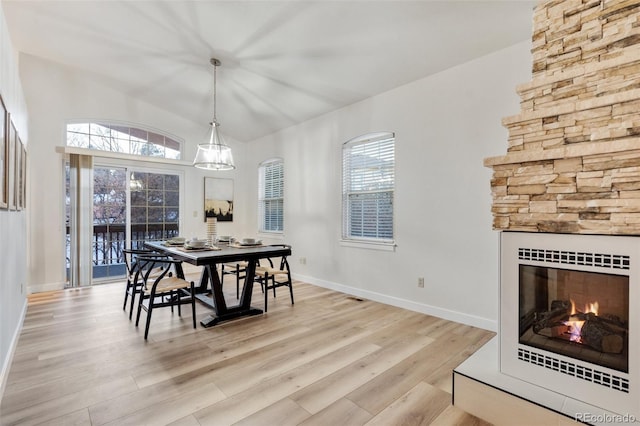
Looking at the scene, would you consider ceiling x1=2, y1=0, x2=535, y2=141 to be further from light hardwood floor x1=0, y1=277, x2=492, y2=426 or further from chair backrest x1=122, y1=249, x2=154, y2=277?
light hardwood floor x1=0, y1=277, x2=492, y2=426

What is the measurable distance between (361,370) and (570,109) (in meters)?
2.13

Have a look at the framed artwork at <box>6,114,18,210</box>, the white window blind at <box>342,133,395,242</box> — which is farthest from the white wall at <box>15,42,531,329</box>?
the framed artwork at <box>6,114,18,210</box>

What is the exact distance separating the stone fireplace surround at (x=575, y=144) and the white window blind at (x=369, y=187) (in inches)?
85.5

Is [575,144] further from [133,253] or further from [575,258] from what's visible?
[133,253]

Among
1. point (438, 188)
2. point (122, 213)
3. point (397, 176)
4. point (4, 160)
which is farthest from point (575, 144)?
point (122, 213)

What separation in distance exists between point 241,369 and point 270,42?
3228mm

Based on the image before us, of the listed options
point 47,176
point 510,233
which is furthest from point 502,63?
point 47,176

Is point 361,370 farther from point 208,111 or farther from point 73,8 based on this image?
point 208,111

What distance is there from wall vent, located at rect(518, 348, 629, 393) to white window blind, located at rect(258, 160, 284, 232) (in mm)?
4571

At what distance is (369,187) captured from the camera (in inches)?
171

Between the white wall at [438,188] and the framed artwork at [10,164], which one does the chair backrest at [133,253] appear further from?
the white wall at [438,188]

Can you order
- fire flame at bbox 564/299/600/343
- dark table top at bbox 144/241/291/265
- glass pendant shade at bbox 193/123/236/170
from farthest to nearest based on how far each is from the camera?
glass pendant shade at bbox 193/123/236/170 < dark table top at bbox 144/241/291/265 < fire flame at bbox 564/299/600/343

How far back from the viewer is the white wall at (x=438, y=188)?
311 cm

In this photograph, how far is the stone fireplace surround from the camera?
153cm
